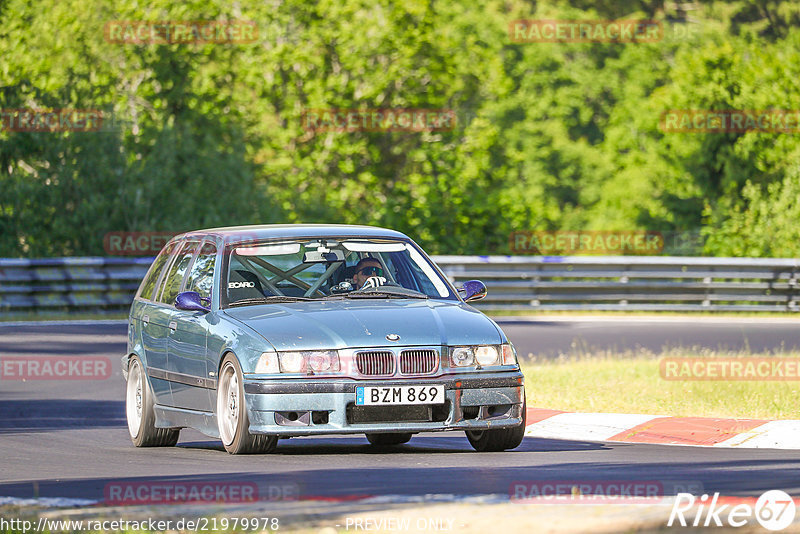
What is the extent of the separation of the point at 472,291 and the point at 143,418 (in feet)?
8.49

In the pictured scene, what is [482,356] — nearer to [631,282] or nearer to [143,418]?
[143,418]

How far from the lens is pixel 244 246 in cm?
1132

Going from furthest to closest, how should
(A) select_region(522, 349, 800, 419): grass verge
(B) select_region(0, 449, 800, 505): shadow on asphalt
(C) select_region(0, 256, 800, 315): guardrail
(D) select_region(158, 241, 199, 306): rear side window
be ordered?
(C) select_region(0, 256, 800, 315): guardrail, (A) select_region(522, 349, 800, 419): grass verge, (D) select_region(158, 241, 199, 306): rear side window, (B) select_region(0, 449, 800, 505): shadow on asphalt

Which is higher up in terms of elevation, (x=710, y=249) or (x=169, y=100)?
(x=169, y=100)

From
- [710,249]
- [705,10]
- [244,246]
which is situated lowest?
[710,249]

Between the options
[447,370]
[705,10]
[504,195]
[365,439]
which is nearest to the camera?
[447,370]

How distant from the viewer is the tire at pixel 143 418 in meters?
11.6

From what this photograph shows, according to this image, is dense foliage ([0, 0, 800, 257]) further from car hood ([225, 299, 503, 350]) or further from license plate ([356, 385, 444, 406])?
license plate ([356, 385, 444, 406])

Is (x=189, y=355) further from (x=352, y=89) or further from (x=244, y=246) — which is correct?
(x=352, y=89)

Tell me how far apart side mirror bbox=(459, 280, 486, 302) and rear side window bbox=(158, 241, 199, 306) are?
205cm

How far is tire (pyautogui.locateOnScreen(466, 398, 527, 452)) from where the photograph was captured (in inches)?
416

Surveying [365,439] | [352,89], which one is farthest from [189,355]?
[352,89]

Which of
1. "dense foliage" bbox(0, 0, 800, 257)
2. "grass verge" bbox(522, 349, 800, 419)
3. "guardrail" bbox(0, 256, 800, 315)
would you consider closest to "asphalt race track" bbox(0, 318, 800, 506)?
"grass verge" bbox(522, 349, 800, 419)

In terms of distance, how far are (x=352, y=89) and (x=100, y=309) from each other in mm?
16045
